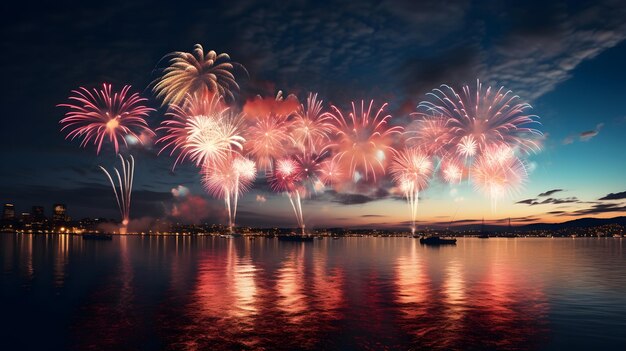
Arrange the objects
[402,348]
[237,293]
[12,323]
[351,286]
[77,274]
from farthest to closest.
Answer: [77,274] < [351,286] < [237,293] < [12,323] < [402,348]

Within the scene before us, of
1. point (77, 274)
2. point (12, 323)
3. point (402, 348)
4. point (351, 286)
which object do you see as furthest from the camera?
point (77, 274)

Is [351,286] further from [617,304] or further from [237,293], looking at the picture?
[617,304]

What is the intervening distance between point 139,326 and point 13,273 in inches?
1606

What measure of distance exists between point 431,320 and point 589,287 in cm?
2856

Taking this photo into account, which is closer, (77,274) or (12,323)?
(12,323)

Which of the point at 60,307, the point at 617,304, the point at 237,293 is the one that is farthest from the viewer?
the point at 237,293

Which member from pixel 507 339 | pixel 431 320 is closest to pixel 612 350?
pixel 507 339

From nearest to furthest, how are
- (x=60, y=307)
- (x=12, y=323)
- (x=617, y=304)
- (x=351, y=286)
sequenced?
(x=12, y=323), (x=60, y=307), (x=617, y=304), (x=351, y=286)

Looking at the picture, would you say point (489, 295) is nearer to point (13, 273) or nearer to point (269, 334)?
point (269, 334)

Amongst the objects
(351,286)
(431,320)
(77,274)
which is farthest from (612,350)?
(77,274)

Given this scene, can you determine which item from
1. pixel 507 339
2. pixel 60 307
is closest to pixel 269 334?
pixel 507 339

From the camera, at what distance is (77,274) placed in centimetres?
5800

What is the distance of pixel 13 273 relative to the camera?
58094 mm

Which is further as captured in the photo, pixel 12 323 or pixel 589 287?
pixel 589 287
